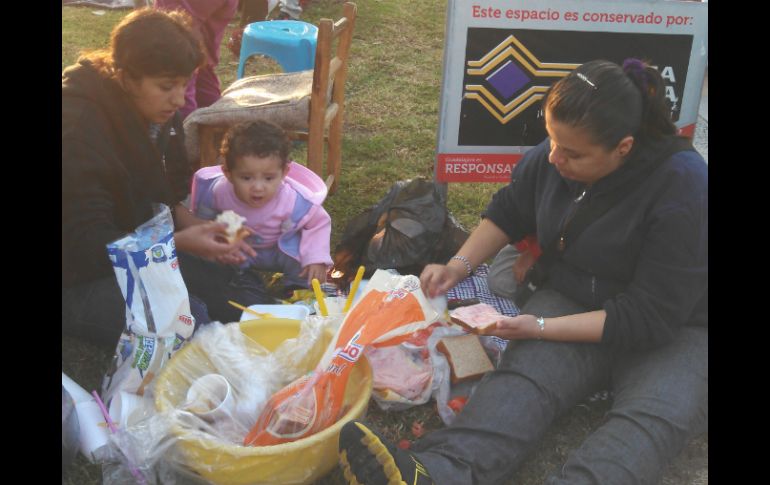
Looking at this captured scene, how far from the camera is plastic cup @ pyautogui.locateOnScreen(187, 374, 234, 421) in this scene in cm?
230

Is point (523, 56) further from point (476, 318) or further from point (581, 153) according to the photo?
point (476, 318)

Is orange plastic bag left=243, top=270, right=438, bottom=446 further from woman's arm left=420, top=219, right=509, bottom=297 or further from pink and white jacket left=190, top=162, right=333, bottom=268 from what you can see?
pink and white jacket left=190, top=162, right=333, bottom=268

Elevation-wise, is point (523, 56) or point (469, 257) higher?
point (523, 56)

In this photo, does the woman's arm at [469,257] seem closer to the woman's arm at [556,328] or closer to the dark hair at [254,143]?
the woman's arm at [556,328]

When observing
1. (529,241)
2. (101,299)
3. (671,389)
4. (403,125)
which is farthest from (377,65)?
(671,389)

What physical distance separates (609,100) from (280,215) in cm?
168

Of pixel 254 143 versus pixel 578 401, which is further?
pixel 254 143

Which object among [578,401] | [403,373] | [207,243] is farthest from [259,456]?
[578,401]

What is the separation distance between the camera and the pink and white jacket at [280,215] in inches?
133


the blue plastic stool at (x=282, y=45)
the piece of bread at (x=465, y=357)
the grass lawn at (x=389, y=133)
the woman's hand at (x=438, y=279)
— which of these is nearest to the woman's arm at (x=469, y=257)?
the woman's hand at (x=438, y=279)

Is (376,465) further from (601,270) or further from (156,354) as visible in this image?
(601,270)

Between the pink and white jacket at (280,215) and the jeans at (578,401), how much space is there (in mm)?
1211

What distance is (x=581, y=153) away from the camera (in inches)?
92.7

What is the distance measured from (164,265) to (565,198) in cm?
148
